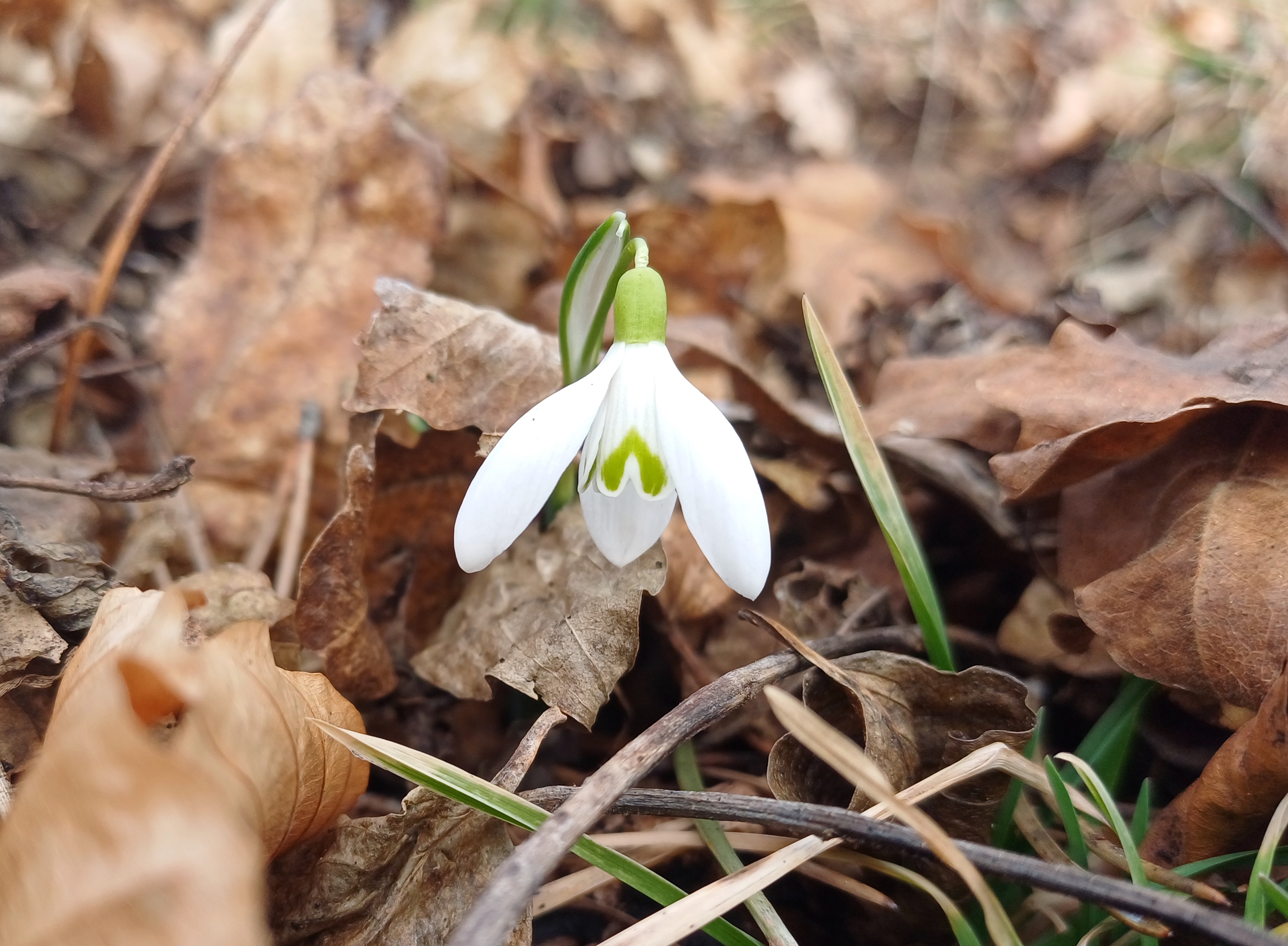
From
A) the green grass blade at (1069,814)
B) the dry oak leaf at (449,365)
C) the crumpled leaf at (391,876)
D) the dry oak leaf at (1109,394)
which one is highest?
the dry oak leaf at (1109,394)

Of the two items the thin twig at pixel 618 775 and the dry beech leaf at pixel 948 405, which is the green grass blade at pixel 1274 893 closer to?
the thin twig at pixel 618 775

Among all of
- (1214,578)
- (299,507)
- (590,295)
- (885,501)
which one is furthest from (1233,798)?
(299,507)

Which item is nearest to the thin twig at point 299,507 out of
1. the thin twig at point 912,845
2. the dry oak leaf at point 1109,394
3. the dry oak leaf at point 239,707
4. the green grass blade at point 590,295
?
the dry oak leaf at point 239,707

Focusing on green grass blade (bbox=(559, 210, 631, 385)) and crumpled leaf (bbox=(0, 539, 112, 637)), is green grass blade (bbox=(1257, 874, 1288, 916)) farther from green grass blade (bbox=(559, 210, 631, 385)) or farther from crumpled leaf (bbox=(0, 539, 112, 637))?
crumpled leaf (bbox=(0, 539, 112, 637))

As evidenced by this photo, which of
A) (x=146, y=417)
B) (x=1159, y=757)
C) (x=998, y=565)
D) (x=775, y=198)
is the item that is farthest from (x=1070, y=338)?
(x=146, y=417)

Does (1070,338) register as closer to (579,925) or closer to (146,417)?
(579,925)
